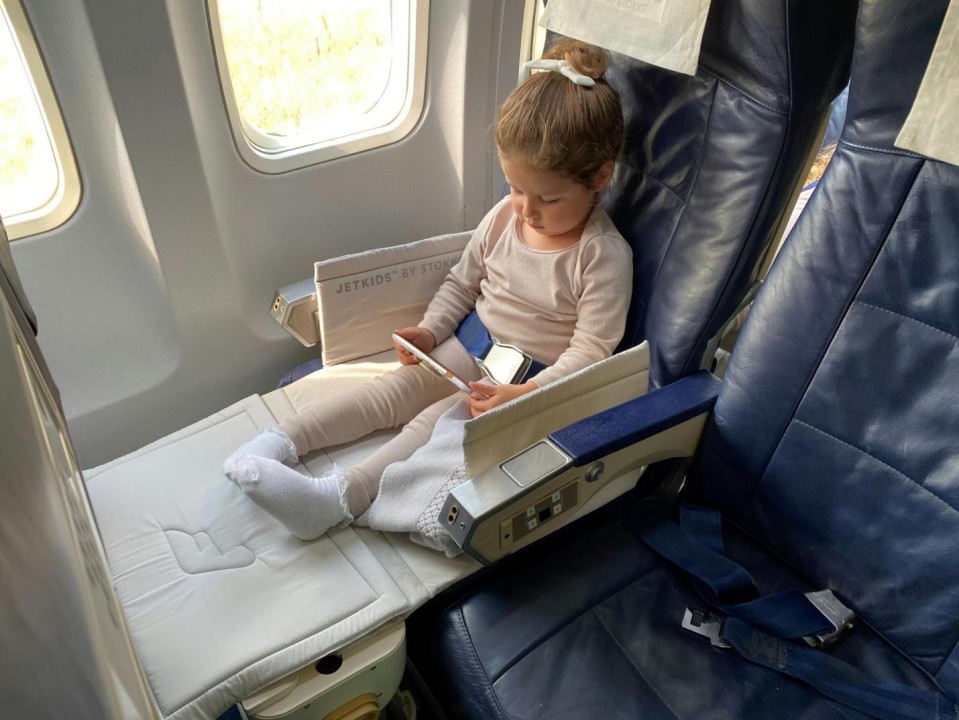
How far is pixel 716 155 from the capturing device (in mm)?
1235

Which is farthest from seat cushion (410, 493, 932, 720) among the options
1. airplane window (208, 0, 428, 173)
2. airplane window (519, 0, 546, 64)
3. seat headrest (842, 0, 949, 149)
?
airplane window (519, 0, 546, 64)

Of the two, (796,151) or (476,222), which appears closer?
(796,151)

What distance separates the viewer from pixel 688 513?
4.44 ft

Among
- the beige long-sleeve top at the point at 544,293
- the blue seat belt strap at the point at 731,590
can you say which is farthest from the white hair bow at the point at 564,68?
the blue seat belt strap at the point at 731,590

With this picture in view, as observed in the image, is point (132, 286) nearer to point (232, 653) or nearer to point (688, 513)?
point (232, 653)

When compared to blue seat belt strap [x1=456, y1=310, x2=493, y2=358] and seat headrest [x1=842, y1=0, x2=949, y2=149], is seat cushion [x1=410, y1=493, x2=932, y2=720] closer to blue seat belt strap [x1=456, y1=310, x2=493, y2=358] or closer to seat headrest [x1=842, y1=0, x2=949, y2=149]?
blue seat belt strap [x1=456, y1=310, x2=493, y2=358]

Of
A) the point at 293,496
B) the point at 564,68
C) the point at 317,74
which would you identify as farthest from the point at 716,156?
the point at 317,74

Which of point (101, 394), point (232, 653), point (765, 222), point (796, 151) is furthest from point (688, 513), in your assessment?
point (101, 394)

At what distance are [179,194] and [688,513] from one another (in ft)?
4.37

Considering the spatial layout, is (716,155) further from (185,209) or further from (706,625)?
(185,209)

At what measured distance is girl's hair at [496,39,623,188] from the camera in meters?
1.32

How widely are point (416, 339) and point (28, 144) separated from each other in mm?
955

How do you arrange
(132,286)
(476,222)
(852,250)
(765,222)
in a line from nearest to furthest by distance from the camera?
(852,250)
(765,222)
(132,286)
(476,222)

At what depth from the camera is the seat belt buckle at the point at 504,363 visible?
1567mm
